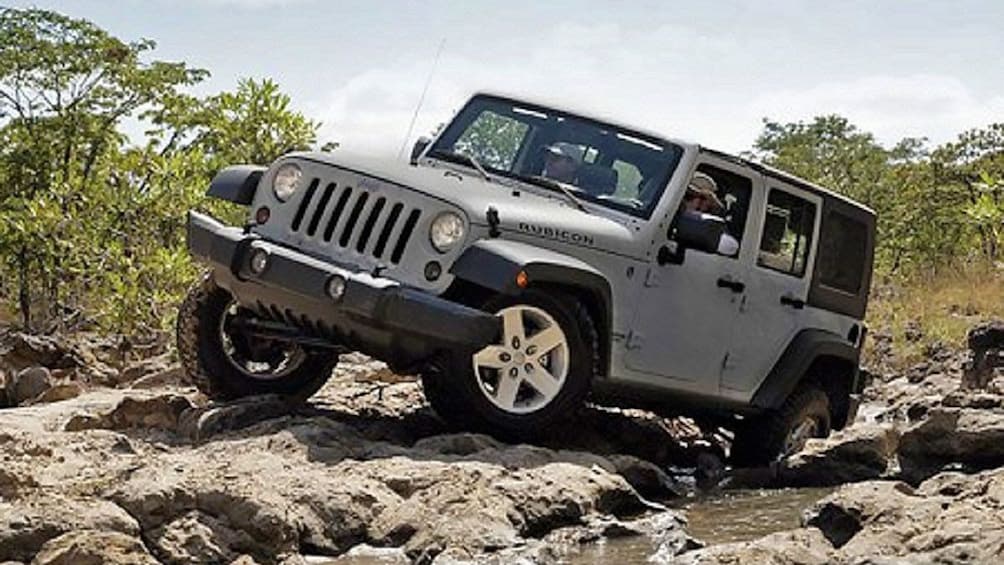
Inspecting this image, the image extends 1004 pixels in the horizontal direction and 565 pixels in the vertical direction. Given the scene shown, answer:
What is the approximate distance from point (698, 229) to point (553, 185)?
762 mm

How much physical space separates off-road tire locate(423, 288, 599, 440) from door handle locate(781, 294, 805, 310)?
5.88 ft

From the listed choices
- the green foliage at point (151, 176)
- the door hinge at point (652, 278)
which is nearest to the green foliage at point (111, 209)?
the green foliage at point (151, 176)

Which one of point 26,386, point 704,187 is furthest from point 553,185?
point 26,386

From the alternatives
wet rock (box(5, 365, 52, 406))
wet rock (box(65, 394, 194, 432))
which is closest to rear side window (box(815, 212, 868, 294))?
wet rock (box(65, 394, 194, 432))

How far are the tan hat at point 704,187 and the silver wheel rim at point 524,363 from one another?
1432 mm

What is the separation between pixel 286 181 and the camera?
285 inches

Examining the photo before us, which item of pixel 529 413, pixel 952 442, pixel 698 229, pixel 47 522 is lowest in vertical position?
pixel 47 522

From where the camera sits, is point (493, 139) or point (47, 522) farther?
point (493, 139)

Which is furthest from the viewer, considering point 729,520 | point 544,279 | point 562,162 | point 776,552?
point 562,162

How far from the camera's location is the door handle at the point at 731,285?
7781 mm

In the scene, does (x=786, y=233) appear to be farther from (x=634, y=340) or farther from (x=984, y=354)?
(x=984, y=354)

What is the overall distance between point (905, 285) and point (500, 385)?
1773cm

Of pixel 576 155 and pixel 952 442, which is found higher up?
pixel 576 155

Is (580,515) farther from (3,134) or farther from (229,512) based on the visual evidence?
(3,134)
